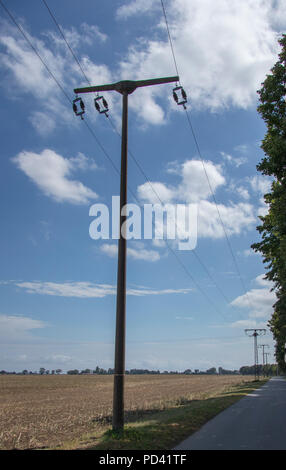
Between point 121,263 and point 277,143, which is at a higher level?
point 277,143

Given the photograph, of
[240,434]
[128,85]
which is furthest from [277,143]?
[240,434]

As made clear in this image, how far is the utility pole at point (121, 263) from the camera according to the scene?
463 inches

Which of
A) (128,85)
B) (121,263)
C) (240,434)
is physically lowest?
(240,434)

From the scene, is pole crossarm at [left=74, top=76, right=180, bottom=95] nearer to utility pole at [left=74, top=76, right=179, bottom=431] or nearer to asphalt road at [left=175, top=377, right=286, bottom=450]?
utility pole at [left=74, top=76, right=179, bottom=431]

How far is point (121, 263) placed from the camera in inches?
503

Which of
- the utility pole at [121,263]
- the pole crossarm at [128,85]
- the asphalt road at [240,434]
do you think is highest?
the pole crossarm at [128,85]

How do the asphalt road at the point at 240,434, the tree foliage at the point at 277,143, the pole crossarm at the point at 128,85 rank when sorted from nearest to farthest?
the asphalt road at the point at 240,434
the pole crossarm at the point at 128,85
the tree foliage at the point at 277,143

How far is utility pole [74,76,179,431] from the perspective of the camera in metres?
11.8

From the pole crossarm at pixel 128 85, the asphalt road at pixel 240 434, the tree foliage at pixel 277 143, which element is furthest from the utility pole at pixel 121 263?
the tree foliage at pixel 277 143

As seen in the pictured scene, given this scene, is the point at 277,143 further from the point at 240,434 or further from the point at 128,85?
the point at 240,434

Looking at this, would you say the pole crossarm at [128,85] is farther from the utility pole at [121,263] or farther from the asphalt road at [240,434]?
the asphalt road at [240,434]
